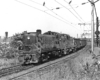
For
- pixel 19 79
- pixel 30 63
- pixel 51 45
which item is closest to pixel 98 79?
pixel 19 79

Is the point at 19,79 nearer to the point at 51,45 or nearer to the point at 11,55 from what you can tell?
the point at 51,45

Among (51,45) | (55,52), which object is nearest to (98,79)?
(51,45)

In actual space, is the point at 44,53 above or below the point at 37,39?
below

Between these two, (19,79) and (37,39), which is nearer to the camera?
(19,79)

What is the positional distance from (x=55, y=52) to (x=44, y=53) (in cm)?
362

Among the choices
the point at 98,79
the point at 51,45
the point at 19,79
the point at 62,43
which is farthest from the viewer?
the point at 62,43

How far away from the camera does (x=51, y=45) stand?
1603cm

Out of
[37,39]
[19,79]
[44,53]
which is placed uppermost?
[37,39]

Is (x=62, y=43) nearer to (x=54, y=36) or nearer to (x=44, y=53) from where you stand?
(x=54, y=36)

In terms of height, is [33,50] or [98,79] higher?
[33,50]

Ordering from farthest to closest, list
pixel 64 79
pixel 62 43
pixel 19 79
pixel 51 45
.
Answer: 1. pixel 62 43
2. pixel 51 45
3. pixel 19 79
4. pixel 64 79

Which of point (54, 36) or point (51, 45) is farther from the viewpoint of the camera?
point (54, 36)

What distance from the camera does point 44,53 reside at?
46.4 feet

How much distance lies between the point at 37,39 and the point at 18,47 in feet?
7.07
